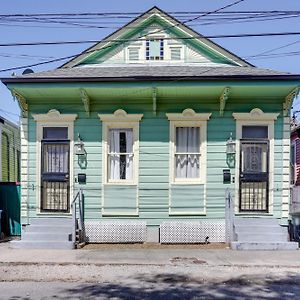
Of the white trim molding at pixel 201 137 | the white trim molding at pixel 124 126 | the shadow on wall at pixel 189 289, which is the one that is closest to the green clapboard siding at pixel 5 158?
the white trim molding at pixel 124 126

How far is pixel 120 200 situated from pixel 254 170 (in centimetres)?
382

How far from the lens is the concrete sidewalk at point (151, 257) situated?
8.10 meters

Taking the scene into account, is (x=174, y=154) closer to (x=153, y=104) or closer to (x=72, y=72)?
(x=153, y=104)

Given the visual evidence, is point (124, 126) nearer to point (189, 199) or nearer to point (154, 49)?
point (189, 199)

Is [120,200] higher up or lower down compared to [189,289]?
higher up

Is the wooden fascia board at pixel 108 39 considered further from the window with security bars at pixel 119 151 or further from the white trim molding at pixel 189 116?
the white trim molding at pixel 189 116

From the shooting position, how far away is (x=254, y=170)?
1089 cm

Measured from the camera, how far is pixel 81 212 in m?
10.9

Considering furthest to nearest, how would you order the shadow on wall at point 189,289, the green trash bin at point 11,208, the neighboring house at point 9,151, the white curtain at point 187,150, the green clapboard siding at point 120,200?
the neighboring house at point 9,151 < the green trash bin at point 11,208 < the white curtain at point 187,150 < the green clapboard siding at point 120,200 < the shadow on wall at point 189,289

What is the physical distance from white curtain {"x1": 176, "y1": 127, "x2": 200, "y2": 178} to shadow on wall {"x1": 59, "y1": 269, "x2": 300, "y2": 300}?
4.34 meters

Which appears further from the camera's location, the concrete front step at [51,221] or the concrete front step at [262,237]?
the concrete front step at [51,221]

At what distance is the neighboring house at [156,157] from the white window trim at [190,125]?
3 centimetres

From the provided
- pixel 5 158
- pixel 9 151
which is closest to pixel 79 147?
pixel 5 158

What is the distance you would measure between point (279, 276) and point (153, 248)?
3655 mm
